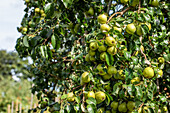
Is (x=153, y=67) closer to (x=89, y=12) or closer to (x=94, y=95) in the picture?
(x=94, y=95)

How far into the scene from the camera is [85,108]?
1114mm

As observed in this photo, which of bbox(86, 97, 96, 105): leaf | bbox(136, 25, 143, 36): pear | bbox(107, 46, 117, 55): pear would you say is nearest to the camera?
bbox(86, 97, 96, 105): leaf

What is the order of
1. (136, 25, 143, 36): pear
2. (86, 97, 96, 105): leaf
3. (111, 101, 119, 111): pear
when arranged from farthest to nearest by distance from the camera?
(111, 101, 119, 111): pear
(136, 25, 143, 36): pear
(86, 97, 96, 105): leaf

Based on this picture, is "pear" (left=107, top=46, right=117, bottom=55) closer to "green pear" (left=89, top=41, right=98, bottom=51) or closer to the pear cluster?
"green pear" (left=89, top=41, right=98, bottom=51)

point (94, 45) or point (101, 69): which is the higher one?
point (94, 45)

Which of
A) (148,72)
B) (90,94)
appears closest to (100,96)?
(90,94)

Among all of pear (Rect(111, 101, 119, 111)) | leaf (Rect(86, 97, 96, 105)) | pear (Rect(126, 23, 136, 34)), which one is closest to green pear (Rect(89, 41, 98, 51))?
pear (Rect(126, 23, 136, 34))

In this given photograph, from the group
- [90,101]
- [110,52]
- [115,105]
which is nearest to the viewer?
[90,101]

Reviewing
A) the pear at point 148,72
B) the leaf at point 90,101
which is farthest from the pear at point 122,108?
the leaf at point 90,101

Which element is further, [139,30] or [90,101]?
[139,30]

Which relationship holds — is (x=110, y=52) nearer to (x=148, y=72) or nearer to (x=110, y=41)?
(x=110, y=41)

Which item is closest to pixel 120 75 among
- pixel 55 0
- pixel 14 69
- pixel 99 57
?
pixel 99 57

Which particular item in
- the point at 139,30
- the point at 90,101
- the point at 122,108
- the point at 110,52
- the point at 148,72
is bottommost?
the point at 122,108

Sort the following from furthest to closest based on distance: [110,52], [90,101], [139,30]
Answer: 1. [139,30]
2. [110,52]
3. [90,101]
